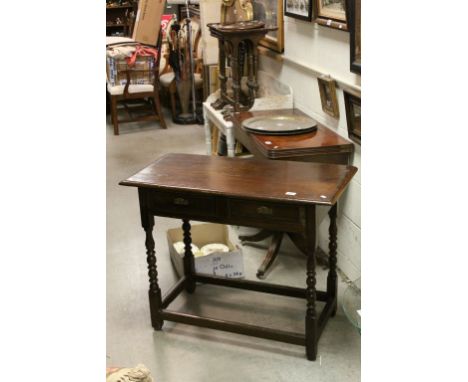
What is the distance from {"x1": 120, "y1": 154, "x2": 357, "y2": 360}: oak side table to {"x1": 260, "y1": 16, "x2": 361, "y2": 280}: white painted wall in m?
0.37

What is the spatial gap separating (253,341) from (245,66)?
2165mm

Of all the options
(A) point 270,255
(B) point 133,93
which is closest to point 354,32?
(A) point 270,255

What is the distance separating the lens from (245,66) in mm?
4152

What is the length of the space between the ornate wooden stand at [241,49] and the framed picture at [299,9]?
0.26 metres

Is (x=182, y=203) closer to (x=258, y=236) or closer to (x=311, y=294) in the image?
(x=311, y=294)

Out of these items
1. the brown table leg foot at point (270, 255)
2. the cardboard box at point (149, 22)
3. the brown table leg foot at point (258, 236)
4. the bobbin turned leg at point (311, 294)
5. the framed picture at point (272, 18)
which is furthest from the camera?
the cardboard box at point (149, 22)

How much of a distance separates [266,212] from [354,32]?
996 millimetres

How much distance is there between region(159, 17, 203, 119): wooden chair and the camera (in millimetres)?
6753

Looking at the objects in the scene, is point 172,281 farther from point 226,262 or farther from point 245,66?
point 245,66

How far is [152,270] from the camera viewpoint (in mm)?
2701

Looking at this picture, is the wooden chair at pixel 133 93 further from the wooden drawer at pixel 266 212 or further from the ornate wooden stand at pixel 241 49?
the wooden drawer at pixel 266 212

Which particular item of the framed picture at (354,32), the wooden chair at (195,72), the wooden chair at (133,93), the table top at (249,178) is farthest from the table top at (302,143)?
the wooden chair at (195,72)

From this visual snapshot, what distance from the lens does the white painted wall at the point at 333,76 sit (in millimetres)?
3004
